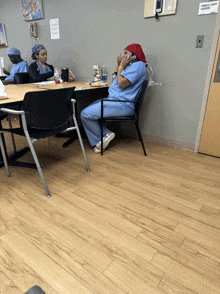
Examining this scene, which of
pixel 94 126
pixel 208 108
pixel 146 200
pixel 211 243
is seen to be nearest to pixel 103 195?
pixel 146 200

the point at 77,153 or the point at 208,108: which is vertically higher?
the point at 208,108

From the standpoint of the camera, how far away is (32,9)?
3.22 metres

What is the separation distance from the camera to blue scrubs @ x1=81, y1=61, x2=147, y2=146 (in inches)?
77.2

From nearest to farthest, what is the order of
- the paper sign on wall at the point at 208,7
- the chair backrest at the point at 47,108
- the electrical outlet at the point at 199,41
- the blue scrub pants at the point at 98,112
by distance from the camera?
the chair backrest at the point at 47,108, the paper sign on wall at the point at 208,7, the electrical outlet at the point at 199,41, the blue scrub pants at the point at 98,112

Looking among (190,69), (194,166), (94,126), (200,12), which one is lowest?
(194,166)

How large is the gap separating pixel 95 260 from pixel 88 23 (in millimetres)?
2831

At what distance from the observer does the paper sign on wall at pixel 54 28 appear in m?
3.01

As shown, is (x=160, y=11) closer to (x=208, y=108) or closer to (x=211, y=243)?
(x=208, y=108)

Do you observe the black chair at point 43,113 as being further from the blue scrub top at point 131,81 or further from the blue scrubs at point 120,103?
the blue scrub top at point 131,81

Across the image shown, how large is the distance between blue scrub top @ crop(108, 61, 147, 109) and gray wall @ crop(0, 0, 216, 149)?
0.39 meters

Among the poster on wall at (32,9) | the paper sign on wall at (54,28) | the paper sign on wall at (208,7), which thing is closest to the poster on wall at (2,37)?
the poster on wall at (32,9)

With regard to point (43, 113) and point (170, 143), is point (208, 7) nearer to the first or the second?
point (170, 143)

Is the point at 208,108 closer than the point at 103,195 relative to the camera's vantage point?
No

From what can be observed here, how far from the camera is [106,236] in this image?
115 centimetres
